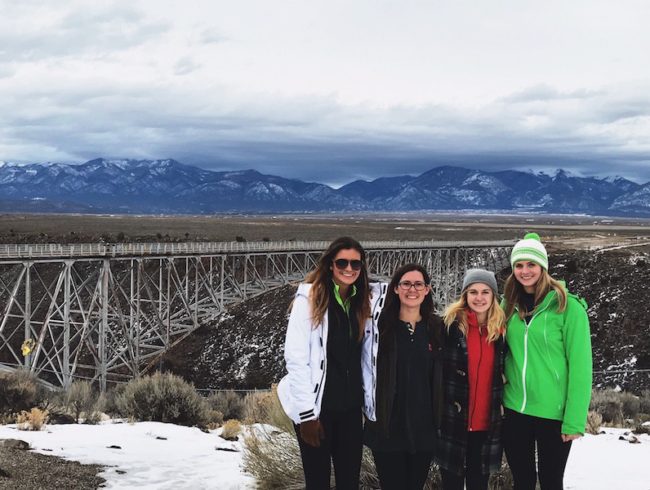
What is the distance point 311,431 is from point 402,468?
75 centimetres

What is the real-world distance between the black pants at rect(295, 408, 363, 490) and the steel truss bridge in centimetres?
1518

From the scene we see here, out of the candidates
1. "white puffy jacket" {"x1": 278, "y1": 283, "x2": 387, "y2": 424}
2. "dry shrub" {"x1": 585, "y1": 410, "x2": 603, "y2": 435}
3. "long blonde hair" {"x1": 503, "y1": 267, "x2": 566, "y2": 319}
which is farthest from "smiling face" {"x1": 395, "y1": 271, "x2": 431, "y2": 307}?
"dry shrub" {"x1": 585, "y1": 410, "x2": 603, "y2": 435}

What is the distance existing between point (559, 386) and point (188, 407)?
26.8 feet

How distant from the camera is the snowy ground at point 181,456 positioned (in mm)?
6684

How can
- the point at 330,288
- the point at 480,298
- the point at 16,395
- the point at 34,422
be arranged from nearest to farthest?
the point at 330,288 → the point at 480,298 → the point at 34,422 → the point at 16,395

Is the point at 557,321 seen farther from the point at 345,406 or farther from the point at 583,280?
the point at 583,280

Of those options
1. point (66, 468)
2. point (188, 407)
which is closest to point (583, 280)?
point (188, 407)

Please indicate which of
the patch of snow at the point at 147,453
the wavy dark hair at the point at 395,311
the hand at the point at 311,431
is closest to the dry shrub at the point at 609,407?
the patch of snow at the point at 147,453

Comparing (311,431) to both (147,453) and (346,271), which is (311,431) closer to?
(346,271)

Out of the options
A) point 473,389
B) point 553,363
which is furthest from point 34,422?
point 553,363

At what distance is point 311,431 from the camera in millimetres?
4188

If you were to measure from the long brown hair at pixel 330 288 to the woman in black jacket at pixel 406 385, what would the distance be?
0.15m

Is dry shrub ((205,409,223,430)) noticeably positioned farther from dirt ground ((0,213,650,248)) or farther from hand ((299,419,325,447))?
dirt ground ((0,213,650,248))

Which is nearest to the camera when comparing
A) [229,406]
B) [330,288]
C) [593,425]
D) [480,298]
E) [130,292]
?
[330,288]
